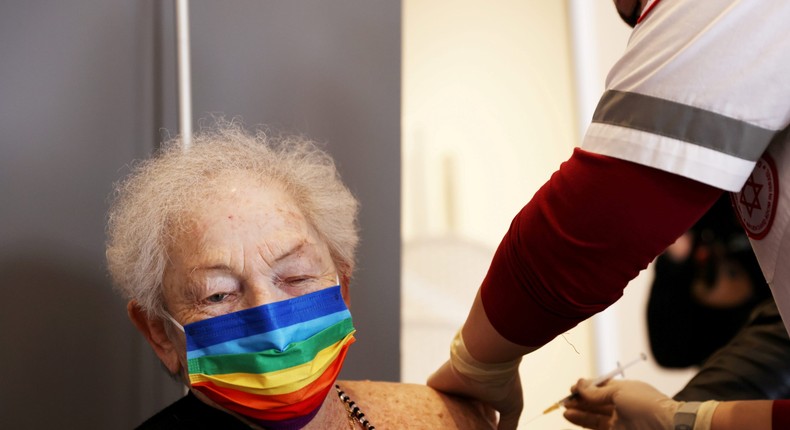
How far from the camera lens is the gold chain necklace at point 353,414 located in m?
1.43

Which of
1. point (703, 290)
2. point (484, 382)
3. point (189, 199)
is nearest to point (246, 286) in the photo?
point (189, 199)

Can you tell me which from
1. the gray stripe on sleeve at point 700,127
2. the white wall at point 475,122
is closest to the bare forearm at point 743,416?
the gray stripe on sleeve at point 700,127

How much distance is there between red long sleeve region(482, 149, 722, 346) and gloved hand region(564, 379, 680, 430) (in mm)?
463

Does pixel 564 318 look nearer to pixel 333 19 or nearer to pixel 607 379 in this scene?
pixel 607 379

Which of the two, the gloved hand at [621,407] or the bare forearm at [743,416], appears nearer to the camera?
the bare forearm at [743,416]

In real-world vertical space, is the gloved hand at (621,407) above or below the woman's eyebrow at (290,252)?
below

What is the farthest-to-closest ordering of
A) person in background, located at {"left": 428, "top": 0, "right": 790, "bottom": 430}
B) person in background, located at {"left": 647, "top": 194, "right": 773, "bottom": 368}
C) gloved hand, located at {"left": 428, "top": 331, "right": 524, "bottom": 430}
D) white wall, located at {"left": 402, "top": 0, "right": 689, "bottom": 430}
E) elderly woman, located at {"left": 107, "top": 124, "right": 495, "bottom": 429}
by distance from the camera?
1. person in background, located at {"left": 647, "top": 194, "right": 773, "bottom": 368}
2. white wall, located at {"left": 402, "top": 0, "right": 689, "bottom": 430}
3. gloved hand, located at {"left": 428, "top": 331, "right": 524, "bottom": 430}
4. elderly woman, located at {"left": 107, "top": 124, "right": 495, "bottom": 429}
5. person in background, located at {"left": 428, "top": 0, "right": 790, "bottom": 430}

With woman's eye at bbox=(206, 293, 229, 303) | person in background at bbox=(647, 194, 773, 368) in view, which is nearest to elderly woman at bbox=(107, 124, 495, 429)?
woman's eye at bbox=(206, 293, 229, 303)

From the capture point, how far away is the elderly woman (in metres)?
1.22

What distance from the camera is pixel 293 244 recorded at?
1315mm

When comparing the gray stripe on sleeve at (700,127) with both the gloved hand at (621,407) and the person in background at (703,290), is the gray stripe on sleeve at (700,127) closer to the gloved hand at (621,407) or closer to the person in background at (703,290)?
the gloved hand at (621,407)

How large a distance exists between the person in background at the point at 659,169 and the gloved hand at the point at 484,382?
0.19 meters

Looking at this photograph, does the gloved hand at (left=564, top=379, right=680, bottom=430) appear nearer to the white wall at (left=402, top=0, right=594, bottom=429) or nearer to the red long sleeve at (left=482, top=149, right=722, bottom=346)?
the red long sleeve at (left=482, top=149, right=722, bottom=346)

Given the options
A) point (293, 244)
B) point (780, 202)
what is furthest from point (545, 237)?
point (293, 244)
